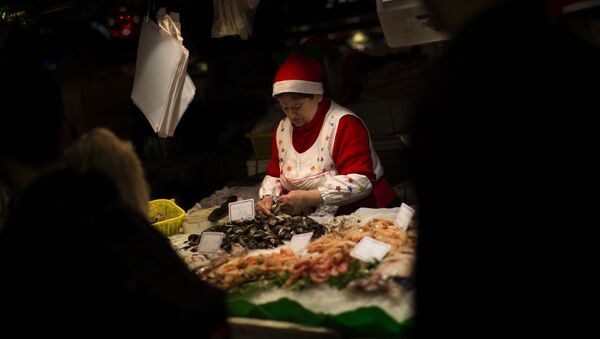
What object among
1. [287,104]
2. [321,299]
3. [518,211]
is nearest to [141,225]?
[321,299]

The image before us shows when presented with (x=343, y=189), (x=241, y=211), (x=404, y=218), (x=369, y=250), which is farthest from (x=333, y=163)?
(x=369, y=250)

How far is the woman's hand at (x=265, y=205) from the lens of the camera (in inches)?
122

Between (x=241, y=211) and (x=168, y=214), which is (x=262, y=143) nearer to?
(x=168, y=214)

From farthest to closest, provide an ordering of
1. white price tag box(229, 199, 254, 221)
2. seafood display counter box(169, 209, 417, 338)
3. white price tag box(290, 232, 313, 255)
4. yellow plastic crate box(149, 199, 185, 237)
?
yellow plastic crate box(149, 199, 185, 237), white price tag box(229, 199, 254, 221), white price tag box(290, 232, 313, 255), seafood display counter box(169, 209, 417, 338)

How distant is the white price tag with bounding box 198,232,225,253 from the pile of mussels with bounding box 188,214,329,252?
0.04 metres

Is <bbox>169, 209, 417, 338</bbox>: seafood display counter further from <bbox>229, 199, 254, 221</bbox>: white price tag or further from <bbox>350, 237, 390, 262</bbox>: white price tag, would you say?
<bbox>229, 199, 254, 221</bbox>: white price tag

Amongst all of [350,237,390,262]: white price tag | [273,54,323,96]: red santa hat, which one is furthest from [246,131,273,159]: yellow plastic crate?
[350,237,390,262]: white price tag

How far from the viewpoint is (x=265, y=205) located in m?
3.19

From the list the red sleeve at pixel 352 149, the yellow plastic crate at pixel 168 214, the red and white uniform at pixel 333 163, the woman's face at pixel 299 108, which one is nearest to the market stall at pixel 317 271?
the yellow plastic crate at pixel 168 214

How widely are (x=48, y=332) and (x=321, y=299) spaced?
0.98m

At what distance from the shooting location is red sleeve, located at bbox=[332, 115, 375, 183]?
3225 millimetres

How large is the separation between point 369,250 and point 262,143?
281cm

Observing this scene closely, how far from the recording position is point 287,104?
3381 millimetres

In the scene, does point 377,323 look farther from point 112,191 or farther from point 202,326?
point 112,191
